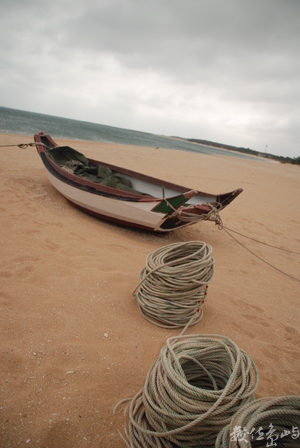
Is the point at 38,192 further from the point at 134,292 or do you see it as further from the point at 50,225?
the point at 134,292

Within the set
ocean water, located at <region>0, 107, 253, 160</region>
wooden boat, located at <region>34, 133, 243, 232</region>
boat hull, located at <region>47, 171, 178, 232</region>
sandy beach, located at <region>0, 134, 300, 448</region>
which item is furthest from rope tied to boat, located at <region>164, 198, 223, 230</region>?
ocean water, located at <region>0, 107, 253, 160</region>

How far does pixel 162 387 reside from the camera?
5.07 feet

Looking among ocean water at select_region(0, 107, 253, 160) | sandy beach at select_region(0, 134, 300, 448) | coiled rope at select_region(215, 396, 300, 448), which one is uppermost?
ocean water at select_region(0, 107, 253, 160)

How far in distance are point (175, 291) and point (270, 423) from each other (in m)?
1.37

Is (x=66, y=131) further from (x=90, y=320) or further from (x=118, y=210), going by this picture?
(x=90, y=320)

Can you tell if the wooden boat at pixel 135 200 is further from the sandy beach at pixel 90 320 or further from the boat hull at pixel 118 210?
the sandy beach at pixel 90 320

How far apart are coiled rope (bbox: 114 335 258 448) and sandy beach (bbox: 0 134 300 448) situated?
0.17 metres

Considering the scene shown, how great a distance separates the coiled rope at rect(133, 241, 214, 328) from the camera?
2492 mm

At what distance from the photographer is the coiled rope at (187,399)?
4.60 feet

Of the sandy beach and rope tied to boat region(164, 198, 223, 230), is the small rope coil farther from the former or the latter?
the sandy beach

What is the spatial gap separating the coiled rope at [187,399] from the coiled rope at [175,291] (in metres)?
0.69

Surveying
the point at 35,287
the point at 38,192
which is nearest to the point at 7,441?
the point at 35,287

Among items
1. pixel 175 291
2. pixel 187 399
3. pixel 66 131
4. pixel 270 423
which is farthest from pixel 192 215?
pixel 66 131

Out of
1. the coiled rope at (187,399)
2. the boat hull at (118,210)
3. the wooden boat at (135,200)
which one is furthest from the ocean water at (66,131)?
the coiled rope at (187,399)
